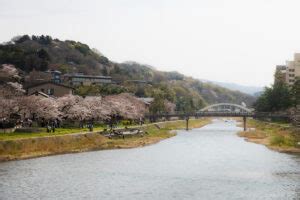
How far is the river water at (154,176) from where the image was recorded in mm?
35688

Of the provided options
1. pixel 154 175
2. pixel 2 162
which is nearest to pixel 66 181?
pixel 154 175

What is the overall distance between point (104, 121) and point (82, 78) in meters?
48.7

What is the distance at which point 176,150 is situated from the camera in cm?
6531

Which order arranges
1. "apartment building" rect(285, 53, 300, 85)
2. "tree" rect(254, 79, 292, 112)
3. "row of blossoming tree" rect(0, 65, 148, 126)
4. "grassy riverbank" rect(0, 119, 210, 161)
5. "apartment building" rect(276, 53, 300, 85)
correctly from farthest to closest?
"apartment building" rect(276, 53, 300, 85), "apartment building" rect(285, 53, 300, 85), "tree" rect(254, 79, 292, 112), "row of blossoming tree" rect(0, 65, 148, 126), "grassy riverbank" rect(0, 119, 210, 161)

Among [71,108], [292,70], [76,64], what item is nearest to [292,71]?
[292,70]

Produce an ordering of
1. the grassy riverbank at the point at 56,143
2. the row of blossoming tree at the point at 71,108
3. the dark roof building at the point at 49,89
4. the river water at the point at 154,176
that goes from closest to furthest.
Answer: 1. the river water at the point at 154,176
2. the grassy riverbank at the point at 56,143
3. the row of blossoming tree at the point at 71,108
4. the dark roof building at the point at 49,89

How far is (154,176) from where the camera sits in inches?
1693

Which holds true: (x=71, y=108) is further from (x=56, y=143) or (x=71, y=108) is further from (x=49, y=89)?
(x=56, y=143)

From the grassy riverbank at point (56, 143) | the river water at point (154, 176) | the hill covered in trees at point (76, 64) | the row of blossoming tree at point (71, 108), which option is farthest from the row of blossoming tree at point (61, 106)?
the hill covered in trees at point (76, 64)

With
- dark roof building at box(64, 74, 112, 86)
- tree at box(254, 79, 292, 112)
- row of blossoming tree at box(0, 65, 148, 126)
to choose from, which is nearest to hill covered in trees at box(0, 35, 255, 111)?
dark roof building at box(64, 74, 112, 86)

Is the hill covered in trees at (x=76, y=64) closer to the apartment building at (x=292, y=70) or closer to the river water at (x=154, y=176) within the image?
the apartment building at (x=292, y=70)

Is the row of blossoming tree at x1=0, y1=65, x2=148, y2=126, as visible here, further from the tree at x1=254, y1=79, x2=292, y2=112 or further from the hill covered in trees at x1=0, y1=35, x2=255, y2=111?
the tree at x1=254, y1=79, x2=292, y2=112

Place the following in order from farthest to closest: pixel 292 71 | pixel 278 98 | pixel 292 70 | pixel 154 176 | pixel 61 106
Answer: pixel 292 71
pixel 292 70
pixel 278 98
pixel 61 106
pixel 154 176

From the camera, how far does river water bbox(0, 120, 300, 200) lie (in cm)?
3569
